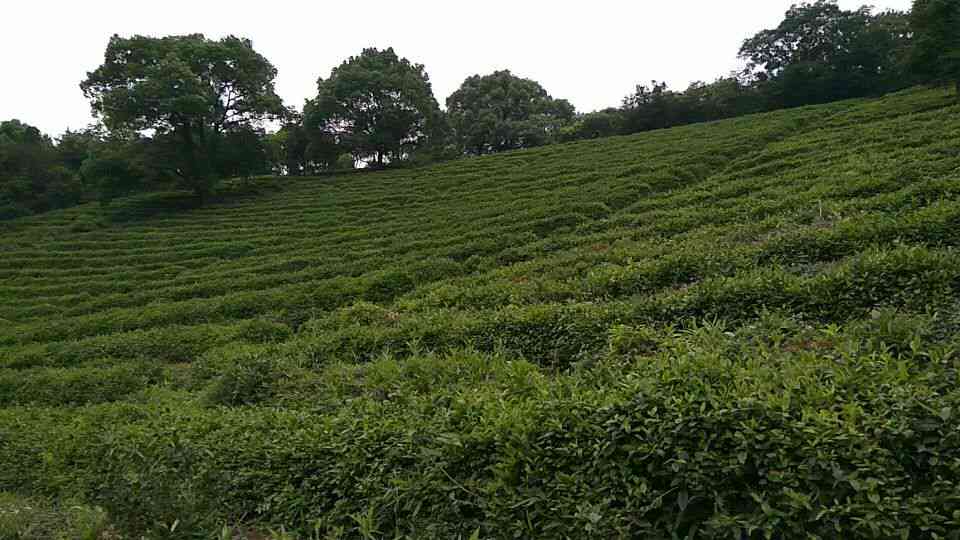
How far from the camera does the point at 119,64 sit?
106 feet

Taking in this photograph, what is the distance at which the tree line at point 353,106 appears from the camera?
31344mm

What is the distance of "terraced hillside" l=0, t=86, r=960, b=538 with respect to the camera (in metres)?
3.31

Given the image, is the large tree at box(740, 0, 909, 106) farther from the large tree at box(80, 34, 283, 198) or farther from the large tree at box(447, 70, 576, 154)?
the large tree at box(80, 34, 283, 198)

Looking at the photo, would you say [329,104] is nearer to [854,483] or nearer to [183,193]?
[183,193]

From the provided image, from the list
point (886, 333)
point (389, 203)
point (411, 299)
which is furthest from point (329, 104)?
point (886, 333)

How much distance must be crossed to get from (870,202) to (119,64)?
37.5 metres

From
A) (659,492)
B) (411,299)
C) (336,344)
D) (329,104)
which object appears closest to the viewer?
(659,492)

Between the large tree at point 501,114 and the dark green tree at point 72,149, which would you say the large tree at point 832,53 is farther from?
the dark green tree at point 72,149

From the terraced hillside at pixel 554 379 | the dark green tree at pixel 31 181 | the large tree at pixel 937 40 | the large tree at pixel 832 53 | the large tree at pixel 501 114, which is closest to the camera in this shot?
the terraced hillside at pixel 554 379

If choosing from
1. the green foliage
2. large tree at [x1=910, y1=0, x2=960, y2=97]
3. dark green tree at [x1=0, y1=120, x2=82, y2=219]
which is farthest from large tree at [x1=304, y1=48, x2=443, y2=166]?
the green foliage

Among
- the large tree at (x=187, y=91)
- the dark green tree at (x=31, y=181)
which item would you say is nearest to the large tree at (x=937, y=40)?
the large tree at (x=187, y=91)

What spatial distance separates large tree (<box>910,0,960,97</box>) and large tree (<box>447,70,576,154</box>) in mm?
30883

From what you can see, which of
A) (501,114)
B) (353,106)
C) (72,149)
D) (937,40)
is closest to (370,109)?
(353,106)

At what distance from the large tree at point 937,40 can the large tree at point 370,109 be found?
31396 millimetres
